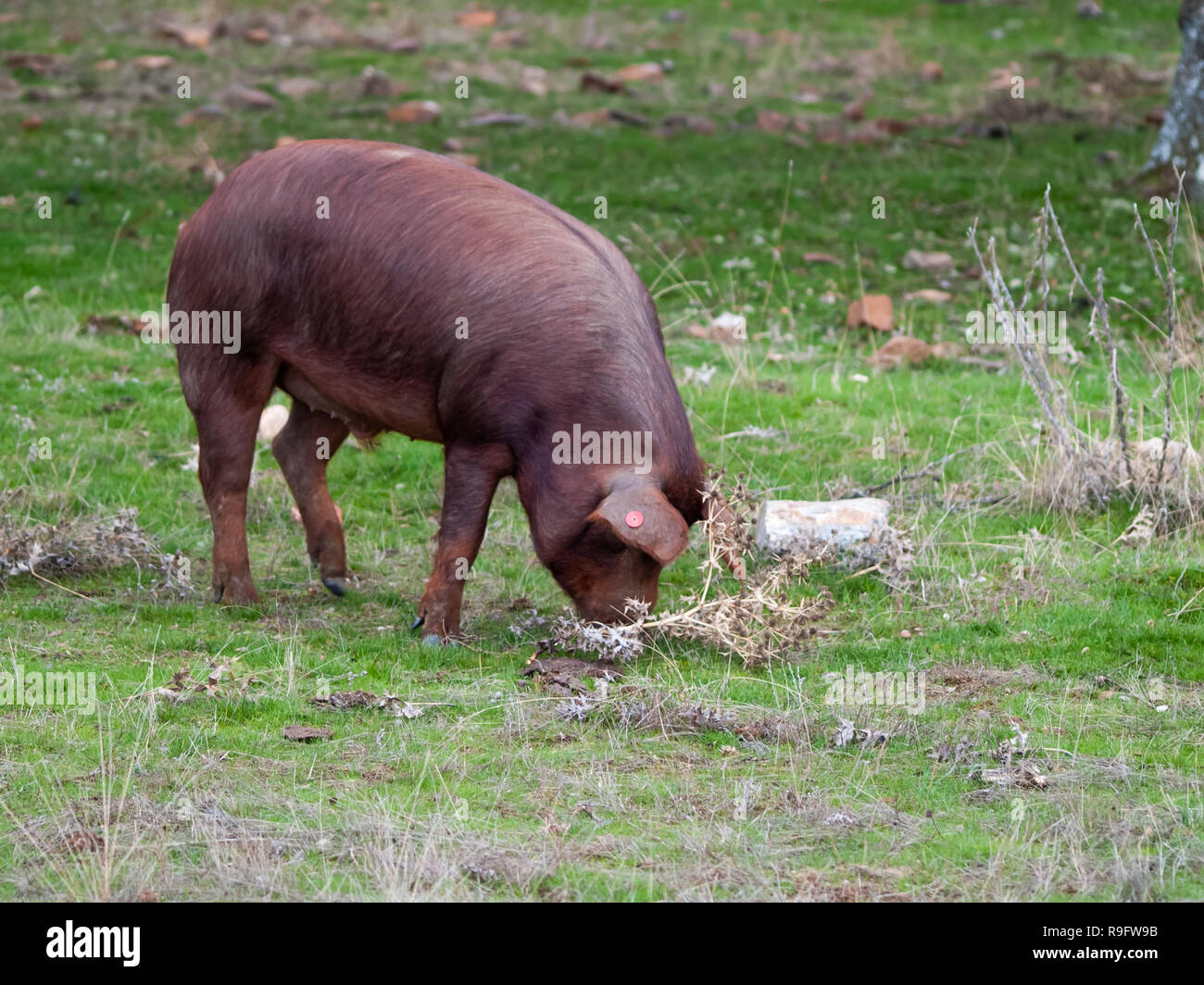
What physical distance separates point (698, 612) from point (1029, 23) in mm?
20698

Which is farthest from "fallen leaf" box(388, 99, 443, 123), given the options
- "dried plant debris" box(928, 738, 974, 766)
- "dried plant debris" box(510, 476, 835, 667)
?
"dried plant debris" box(928, 738, 974, 766)

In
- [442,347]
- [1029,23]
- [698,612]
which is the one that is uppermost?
[1029,23]

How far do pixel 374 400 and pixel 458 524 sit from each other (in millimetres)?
Answer: 718

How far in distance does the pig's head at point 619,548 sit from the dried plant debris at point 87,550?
213 cm

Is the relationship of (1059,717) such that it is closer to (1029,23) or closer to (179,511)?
(179,511)

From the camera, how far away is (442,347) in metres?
6.84

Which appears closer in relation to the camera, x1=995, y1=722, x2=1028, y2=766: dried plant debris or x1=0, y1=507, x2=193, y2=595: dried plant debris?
x1=995, y1=722, x2=1028, y2=766: dried plant debris

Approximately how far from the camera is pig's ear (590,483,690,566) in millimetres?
6133

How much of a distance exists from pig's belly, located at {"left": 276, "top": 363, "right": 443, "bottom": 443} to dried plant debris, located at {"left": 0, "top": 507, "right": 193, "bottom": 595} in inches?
42.0

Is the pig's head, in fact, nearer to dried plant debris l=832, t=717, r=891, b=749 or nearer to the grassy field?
the grassy field

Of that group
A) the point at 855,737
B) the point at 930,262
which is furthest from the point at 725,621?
the point at 930,262

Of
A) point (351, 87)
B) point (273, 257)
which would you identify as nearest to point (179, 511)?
point (273, 257)

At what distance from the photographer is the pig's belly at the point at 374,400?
23.1ft
